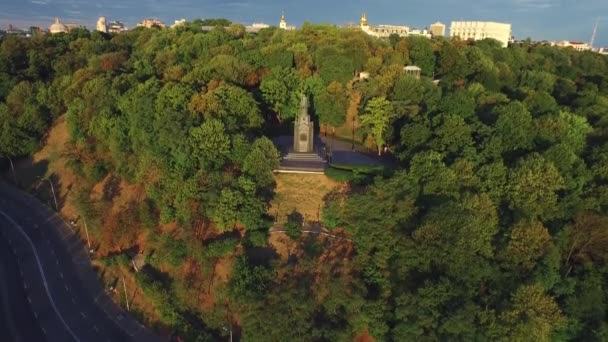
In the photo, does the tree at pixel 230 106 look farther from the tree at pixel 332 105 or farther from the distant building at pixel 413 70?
the distant building at pixel 413 70

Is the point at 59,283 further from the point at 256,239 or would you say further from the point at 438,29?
the point at 438,29

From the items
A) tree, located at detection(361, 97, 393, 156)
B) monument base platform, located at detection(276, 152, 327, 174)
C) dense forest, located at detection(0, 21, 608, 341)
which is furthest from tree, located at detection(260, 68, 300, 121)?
monument base platform, located at detection(276, 152, 327, 174)

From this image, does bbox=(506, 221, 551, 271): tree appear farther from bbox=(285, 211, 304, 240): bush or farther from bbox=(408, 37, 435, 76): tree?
bbox=(408, 37, 435, 76): tree

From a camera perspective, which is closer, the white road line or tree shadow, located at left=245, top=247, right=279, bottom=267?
the white road line

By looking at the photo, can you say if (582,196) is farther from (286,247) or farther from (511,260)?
(286,247)

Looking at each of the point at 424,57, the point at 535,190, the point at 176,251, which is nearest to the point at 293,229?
the point at 176,251

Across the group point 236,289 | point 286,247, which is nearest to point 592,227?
point 286,247

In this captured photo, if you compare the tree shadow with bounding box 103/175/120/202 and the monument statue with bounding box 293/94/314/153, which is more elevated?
the monument statue with bounding box 293/94/314/153
